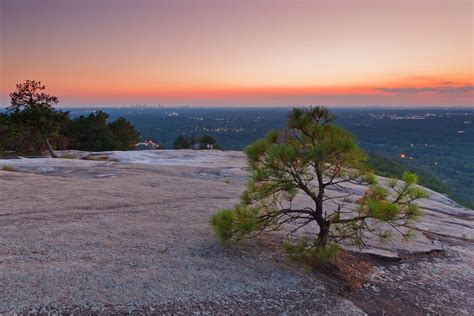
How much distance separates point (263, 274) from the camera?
7480 mm

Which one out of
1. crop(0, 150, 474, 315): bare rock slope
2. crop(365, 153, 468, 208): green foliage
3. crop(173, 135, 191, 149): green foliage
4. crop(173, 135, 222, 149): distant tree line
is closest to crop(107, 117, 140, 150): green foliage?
crop(173, 135, 191, 149): green foliage

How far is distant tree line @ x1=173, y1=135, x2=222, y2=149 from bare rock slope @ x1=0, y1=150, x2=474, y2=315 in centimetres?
4219

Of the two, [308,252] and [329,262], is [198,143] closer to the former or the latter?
[329,262]

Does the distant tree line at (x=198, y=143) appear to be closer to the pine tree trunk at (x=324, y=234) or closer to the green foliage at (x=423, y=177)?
the green foliage at (x=423, y=177)

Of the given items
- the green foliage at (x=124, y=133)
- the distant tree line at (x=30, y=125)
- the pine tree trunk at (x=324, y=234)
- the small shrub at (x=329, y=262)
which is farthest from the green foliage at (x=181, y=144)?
the pine tree trunk at (x=324, y=234)

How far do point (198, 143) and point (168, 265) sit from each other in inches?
2066

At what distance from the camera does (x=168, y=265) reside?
7418mm

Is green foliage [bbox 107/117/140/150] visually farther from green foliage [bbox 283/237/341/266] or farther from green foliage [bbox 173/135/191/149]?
green foliage [bbox 283/237/341/266]

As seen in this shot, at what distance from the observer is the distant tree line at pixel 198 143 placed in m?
55.9

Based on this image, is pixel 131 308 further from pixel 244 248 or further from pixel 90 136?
pixel 90 136

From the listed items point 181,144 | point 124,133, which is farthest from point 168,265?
point 181,144

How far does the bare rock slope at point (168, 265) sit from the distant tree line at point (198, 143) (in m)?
42.2

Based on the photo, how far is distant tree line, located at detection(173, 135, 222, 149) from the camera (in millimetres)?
55938

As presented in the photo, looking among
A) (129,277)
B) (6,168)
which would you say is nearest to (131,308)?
(129,277)
